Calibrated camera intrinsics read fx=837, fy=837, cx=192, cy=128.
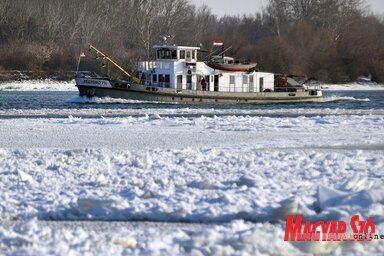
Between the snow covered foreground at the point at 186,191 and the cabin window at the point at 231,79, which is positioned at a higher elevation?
the cabin window at the point at 231,79

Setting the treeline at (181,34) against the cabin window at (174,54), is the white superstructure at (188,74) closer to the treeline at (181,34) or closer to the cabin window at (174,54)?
the cabin window at (174,54)

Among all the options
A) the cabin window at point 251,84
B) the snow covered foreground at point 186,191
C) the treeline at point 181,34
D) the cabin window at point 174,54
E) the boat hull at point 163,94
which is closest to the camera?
the snow covered foreground at point 186,191

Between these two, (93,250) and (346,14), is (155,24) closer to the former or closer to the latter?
(346,14)

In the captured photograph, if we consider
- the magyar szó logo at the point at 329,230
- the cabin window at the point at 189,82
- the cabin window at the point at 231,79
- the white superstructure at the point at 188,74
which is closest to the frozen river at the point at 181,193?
the magyar szó logo at the point at 329,230

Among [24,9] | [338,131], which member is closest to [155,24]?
[24,9]

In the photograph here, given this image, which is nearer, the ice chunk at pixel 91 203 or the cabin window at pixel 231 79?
the ice chunk at pixel 91 203

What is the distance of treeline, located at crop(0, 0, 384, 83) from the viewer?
259 feet

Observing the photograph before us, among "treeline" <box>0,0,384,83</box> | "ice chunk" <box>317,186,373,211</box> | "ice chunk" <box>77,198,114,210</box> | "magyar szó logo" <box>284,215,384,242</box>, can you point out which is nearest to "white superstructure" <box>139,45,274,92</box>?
"treeline" <box>0,0,384,83</box>

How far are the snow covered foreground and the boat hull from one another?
85.2ft

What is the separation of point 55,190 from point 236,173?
2765mm

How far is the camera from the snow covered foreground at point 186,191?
28.3 ft

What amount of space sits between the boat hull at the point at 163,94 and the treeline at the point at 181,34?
2620 cm

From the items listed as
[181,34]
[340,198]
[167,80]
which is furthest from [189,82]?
[181,34]

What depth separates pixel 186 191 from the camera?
11039mm
